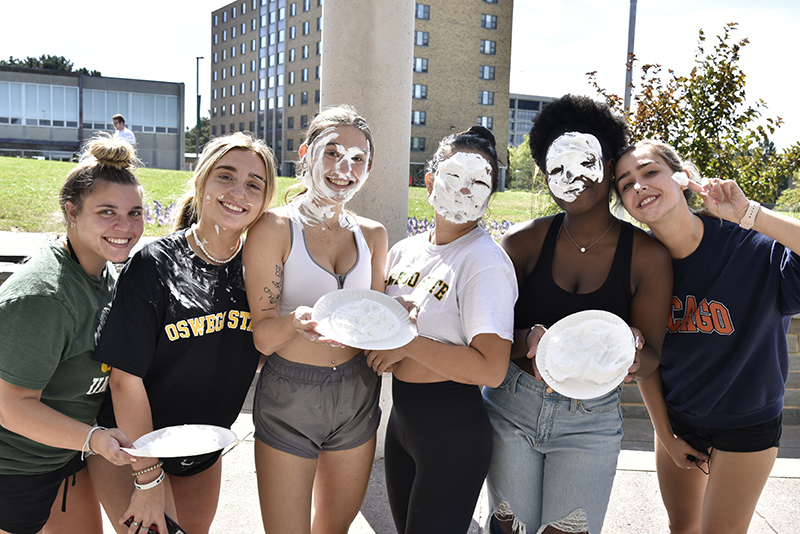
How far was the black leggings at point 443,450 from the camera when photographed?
2232 millimetres

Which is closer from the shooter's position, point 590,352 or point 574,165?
point 590,352

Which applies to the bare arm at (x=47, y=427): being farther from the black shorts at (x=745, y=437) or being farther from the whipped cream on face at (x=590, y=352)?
the black shorts at (x=745, y=437)

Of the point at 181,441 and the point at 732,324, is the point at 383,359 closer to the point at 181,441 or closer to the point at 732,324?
the point at 181,441

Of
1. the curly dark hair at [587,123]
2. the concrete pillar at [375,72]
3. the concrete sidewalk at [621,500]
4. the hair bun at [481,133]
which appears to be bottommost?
the concrete sidewalk at [621,500]

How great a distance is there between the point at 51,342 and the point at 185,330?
0.45 m

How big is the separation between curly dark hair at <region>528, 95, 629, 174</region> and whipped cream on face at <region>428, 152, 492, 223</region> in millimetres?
377

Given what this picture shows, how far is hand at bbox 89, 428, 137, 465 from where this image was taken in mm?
2004

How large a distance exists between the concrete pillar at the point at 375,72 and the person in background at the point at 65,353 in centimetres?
202

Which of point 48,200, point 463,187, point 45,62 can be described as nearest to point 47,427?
point 463,187

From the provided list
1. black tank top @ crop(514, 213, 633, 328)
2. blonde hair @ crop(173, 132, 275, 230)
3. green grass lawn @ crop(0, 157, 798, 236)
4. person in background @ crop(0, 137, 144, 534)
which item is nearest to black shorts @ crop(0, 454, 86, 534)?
person in background @ crop(0, 137, 144, 534)

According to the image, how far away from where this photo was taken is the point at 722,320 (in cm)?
246

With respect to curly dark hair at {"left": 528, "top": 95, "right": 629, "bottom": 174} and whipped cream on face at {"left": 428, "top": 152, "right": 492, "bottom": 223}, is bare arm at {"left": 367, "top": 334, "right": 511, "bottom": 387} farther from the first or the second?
curly dark hair at {"left": 528, "top": 95, "right": 629, "bottom": 174}

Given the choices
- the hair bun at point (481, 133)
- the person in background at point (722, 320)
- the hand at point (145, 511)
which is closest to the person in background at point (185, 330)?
the hand at point (145, 511)

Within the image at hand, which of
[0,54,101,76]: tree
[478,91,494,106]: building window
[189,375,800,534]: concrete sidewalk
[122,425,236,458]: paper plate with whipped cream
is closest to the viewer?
[122,425,236,458]: paper plate with whipped cream
